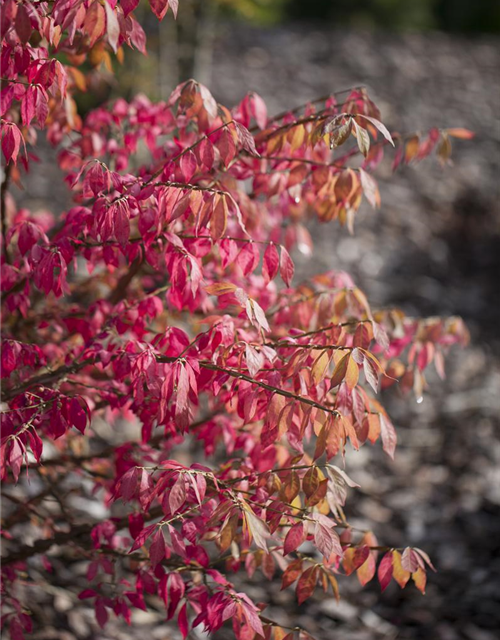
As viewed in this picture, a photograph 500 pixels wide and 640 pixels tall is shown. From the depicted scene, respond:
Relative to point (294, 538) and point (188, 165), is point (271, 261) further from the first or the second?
point (294, 538)

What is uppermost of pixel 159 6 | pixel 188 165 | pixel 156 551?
pixel 159 6

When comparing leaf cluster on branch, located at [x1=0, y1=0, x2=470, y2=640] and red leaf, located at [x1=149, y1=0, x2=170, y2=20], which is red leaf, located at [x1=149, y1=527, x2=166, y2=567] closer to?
leaf cluster on branch, located at [x1=0, y1=0, x2=470, y2=640]

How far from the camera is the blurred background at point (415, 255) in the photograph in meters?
2.83

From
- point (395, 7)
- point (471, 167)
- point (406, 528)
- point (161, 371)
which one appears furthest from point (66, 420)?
point (395, 7)

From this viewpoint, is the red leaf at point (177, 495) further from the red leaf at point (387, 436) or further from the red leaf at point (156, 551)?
the red leaf at point (387, 436)

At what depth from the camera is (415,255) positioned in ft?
18.4

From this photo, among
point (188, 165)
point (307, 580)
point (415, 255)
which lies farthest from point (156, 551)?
point (415, 255)

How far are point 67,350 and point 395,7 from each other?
41.1 ft

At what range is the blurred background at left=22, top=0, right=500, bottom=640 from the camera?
2.83m

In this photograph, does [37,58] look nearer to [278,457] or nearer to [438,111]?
[278,457]

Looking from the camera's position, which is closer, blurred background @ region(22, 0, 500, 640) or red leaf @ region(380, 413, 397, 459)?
red leaf @ region(380, 413, 397, 459)

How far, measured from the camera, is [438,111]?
768 centimetres

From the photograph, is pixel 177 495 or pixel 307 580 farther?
pixel 307 580

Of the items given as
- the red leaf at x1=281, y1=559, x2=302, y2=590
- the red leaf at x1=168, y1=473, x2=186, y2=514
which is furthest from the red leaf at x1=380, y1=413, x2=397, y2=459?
the red leaf at x1=168, y1=473, x2=186, y2=514
